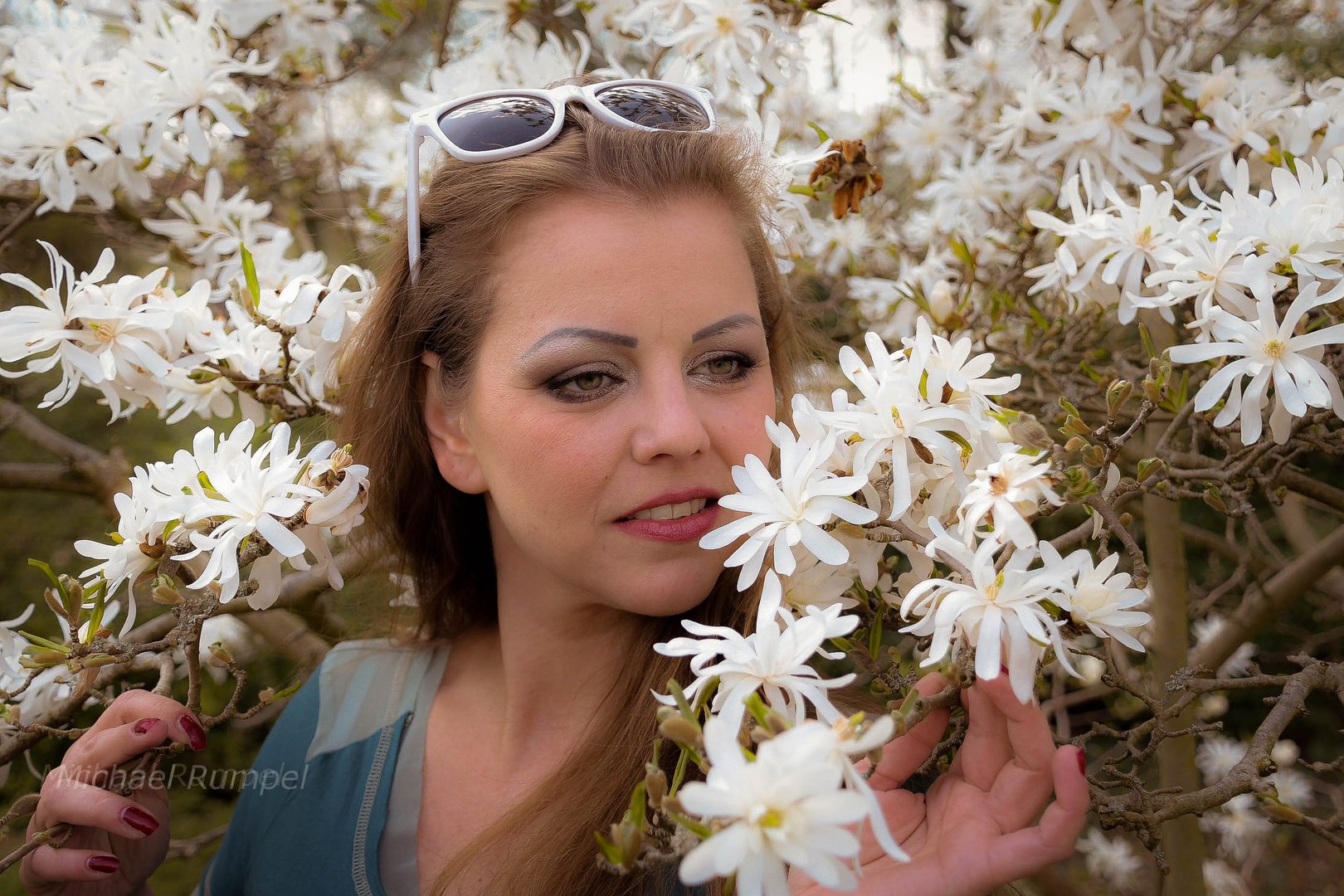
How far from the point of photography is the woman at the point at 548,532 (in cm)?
133

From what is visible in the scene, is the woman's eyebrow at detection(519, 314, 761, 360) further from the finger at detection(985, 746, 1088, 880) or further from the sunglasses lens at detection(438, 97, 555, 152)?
the finger at detection(985, 746, 1088, 880)

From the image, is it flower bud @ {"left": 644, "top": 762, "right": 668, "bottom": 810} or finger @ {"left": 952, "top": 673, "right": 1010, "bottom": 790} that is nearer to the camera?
flower bud @ {"left": 644, "top": 762, "right": 668, "bottom": 810}

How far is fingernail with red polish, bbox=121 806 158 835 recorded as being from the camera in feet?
4.43

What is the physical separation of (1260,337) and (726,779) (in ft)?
2.68

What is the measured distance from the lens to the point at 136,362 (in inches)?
59.4

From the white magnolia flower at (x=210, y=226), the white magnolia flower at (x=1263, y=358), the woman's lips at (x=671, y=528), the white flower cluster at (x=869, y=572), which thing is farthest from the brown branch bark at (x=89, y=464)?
the white magnolia flower at (x=1263, y=358)

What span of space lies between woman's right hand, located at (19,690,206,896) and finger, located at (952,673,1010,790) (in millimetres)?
1001

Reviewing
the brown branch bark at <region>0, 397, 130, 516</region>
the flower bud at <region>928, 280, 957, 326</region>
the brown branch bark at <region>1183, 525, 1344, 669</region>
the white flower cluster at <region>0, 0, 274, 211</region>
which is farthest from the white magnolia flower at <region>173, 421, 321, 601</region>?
the brown branch bark at <region>1183, 525, 1344, 669</region>

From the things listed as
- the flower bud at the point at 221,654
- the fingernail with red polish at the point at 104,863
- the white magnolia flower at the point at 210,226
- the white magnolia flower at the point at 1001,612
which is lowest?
the fingernail with red polish at the point at 104,863

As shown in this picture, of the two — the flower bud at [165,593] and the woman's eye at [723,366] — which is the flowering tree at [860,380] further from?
the woman's eye at [723,366]

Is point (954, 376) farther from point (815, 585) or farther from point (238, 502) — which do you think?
point (238, 502)

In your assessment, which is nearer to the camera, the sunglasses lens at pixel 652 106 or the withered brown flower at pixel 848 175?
the sunglasses lens at pixel 652 106

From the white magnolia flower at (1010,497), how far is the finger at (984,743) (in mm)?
170

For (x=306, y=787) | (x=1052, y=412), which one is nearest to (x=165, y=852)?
(x=306, y=787)
